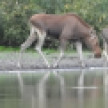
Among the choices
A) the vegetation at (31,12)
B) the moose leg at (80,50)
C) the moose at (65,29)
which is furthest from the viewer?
the vegetation at (31,12)

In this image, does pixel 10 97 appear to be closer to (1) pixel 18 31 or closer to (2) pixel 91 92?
(2) pixel 91 92

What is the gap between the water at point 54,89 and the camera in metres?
11.8

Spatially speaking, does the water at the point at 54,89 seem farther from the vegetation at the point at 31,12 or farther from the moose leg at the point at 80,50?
the vegetation at the point at 31,12

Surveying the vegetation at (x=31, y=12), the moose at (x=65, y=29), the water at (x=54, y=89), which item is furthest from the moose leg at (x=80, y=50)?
the vegetation at (x=31, y=12)

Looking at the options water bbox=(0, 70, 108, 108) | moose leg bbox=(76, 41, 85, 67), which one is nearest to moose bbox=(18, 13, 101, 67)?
moose leg bbox=(76, 41, 85, 67)

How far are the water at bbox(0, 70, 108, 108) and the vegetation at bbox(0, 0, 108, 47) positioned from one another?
49.1ft

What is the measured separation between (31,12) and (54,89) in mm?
21882

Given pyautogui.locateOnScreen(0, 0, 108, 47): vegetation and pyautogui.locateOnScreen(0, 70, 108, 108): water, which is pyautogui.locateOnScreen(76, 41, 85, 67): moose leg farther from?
pyautogui.locateOnScreen(0, 0, 108, 47): vegetation

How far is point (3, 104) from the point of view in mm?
11781

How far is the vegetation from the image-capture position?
35844 mm

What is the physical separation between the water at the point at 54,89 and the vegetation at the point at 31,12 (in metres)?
15.0

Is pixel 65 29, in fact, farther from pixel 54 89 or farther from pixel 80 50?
pixel 54 89

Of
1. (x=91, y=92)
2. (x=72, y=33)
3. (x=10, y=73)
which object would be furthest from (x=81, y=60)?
(x=91, y=92)

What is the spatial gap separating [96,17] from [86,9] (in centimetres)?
72
